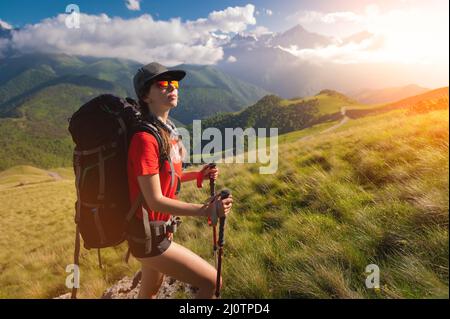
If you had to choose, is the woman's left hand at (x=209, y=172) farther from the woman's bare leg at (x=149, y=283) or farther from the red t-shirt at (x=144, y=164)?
the woman's bare leg at (x=149, y=283)

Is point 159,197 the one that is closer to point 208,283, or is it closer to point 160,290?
point 208,283

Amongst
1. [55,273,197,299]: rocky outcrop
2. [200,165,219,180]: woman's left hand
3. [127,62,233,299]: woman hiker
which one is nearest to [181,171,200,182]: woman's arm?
[200,165,219,180]: woman's left hand

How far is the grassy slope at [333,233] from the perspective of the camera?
152 inches

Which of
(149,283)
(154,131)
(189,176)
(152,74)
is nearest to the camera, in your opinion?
(154,131)

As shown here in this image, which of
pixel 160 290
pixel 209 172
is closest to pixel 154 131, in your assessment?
pixel 209 172

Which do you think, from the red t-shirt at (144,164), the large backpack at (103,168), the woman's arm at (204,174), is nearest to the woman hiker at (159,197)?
the red t-shirt at (144,164)

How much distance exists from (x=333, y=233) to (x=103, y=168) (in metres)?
3.68

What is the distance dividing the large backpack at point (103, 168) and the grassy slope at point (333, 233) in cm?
215

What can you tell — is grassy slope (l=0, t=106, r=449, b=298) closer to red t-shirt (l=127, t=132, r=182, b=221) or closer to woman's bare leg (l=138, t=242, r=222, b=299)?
woman's bare leg (l=138, t=242, r=222, b=299)

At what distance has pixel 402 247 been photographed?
13.5 ft

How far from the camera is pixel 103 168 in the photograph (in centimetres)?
345

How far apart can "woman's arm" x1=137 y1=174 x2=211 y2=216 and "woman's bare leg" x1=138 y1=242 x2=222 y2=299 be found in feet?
2.03

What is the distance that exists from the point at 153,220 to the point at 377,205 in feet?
12.6

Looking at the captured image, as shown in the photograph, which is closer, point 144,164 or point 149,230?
point 144,164
